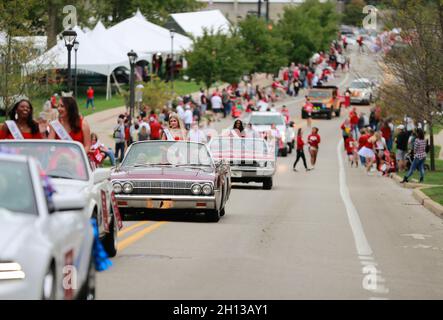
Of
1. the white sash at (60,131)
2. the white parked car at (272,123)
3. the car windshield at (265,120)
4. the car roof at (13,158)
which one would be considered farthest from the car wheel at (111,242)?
the car windshield at (265,120)

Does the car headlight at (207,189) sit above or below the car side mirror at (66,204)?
below

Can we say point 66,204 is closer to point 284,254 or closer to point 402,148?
point 284,254

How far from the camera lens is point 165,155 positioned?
789 inches

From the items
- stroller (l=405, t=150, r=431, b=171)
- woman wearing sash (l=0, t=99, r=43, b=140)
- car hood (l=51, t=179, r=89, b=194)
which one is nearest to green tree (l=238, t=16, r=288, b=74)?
stroller (l=405, t=150, r=431, b=171)

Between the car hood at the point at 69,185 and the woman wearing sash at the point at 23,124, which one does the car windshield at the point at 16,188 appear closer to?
the car hood at the point at 69,185

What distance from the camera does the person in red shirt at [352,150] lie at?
47.5 m

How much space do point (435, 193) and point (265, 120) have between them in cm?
2400

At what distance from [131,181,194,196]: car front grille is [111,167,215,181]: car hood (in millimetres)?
89

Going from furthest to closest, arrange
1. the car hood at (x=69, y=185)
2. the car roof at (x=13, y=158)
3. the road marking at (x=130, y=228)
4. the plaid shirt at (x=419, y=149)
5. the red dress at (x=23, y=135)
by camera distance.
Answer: the plaid shirt at (x=419, y=149)
the road marking at (x=130, y=228)
the red dress at (x=23, y=135)
the car hood at (x=69, y=185)
the car roof at (x=13, y=158)

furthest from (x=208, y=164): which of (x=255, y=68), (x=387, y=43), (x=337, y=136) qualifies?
(x=255, y=68)

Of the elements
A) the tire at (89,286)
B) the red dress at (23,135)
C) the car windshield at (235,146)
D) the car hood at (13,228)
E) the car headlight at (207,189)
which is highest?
the car hood at (13,228)

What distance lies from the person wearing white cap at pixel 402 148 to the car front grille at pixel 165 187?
76.3ft

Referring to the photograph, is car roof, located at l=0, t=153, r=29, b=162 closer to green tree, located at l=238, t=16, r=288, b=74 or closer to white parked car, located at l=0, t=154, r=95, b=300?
white parked car, located at l=0, t=154, r=95, b=300

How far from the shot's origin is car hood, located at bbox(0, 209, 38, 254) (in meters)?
7.34
